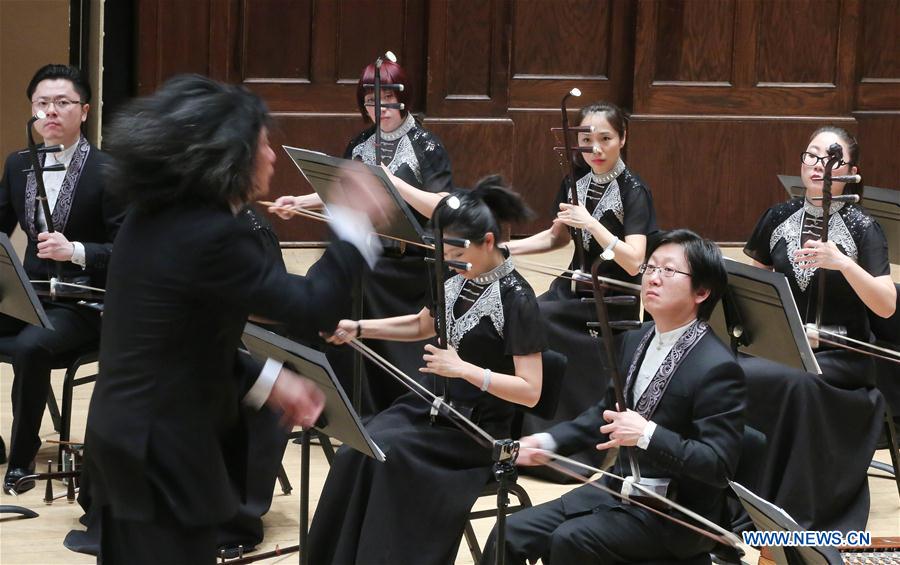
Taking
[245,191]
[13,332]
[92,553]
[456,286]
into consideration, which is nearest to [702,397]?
[456,286]

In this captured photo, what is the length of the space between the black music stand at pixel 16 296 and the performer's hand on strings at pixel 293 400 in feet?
4.97

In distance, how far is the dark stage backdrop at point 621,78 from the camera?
697cm

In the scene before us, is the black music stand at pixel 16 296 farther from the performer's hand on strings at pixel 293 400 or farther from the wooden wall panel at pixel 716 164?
the wooden wall panel at pixel 716 164

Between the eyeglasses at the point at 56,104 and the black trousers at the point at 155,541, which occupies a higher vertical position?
the eyeglasses at the point at 56,104

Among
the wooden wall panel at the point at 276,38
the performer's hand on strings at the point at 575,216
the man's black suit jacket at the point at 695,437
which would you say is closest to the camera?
the man's black suit jacket at the point at 695,437

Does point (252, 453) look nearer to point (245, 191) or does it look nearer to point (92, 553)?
point (245, 191)

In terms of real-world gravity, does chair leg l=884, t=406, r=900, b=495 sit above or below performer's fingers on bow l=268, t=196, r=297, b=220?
below

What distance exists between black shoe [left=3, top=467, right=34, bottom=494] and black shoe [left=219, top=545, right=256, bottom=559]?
82cm

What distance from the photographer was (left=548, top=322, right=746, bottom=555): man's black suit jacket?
2.71 meters

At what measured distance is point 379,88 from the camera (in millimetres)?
4266

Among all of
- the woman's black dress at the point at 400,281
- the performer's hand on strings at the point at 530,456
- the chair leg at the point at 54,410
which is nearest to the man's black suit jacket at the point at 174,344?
the performer's hand on strings at the point at 530,456

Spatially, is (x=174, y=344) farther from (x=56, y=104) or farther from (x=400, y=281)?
(x=56, y=104)

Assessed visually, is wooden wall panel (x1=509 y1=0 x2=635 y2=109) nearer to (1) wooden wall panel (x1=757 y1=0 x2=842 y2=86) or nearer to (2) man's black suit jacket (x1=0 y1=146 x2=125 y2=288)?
(1) wooden wall panel (x1=757 y1=0 x2=842 y2=86)

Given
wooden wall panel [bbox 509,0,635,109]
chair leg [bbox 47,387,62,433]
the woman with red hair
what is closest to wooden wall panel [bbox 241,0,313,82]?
wooden wall panel [bbox 509,0,635,109]
